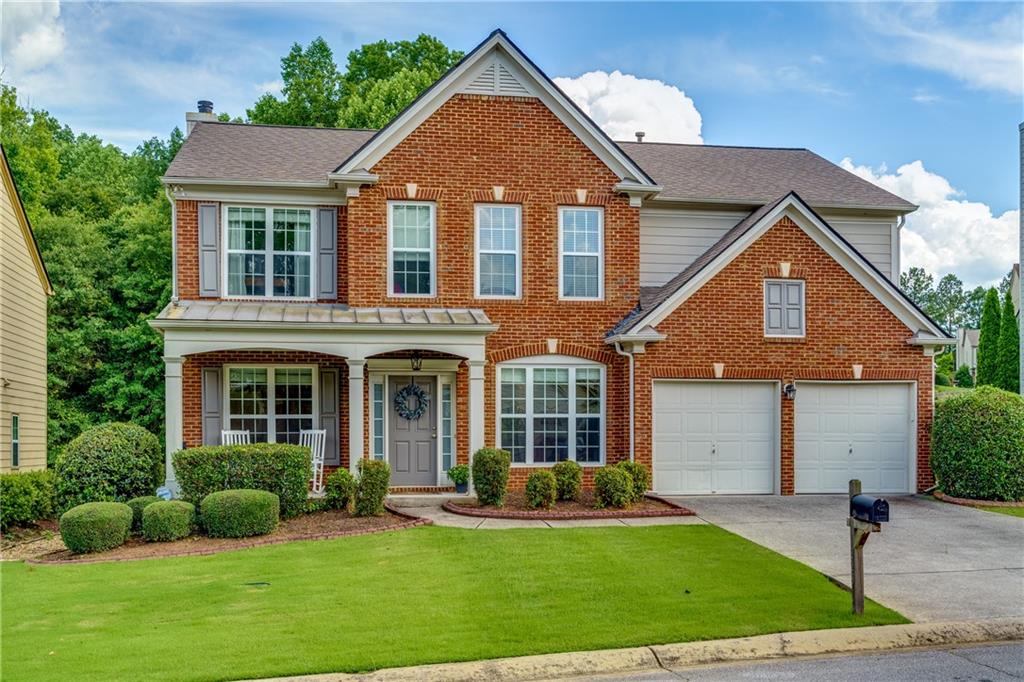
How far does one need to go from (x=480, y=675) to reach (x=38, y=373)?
17.9 m

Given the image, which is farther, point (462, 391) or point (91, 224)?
point (91, 224)

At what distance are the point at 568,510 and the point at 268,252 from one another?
7887 millimetres

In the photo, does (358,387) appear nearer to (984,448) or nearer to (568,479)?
(568,479)

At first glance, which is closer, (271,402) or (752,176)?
(271,402)

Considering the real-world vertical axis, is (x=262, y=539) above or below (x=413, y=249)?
below

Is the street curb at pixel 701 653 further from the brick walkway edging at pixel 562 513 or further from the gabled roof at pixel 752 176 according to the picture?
the gabled roof at pixel 752 176

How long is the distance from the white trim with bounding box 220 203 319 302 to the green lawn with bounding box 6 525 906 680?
6585 millimetres

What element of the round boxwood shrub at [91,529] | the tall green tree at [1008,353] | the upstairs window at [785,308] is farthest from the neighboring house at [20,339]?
the tall green tree at [1008,353]

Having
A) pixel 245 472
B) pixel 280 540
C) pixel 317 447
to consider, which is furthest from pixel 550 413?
pixel 280 540

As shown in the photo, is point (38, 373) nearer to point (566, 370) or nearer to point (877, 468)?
point (566, 370)

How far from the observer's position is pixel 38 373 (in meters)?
20.6

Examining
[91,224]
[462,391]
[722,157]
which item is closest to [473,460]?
A: [462,391]

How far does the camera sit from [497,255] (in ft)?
55.0

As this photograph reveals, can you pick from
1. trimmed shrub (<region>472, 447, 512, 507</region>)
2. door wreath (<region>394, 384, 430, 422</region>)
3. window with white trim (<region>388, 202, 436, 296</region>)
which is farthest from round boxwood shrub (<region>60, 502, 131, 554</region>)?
window with white trim (<region>388, 202, 436, 296</region>)
